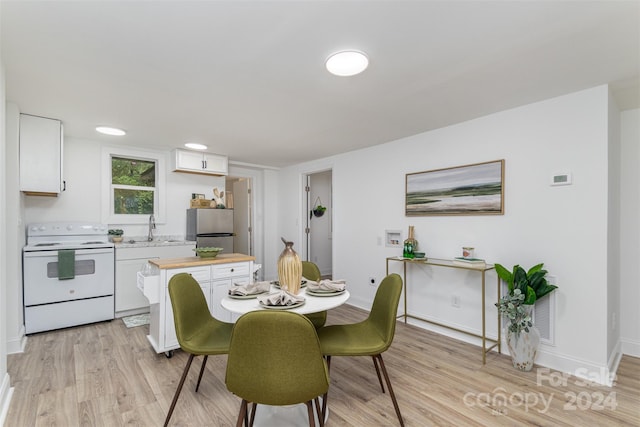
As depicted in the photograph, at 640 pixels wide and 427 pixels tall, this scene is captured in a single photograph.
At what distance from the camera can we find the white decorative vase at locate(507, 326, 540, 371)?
99.9 inches

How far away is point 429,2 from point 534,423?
252cm

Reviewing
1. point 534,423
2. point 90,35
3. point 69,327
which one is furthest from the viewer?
point 69,327

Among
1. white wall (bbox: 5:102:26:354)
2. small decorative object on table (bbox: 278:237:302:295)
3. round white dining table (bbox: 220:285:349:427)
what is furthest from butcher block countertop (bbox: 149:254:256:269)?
white wall (bbox: 5:102:26:354)

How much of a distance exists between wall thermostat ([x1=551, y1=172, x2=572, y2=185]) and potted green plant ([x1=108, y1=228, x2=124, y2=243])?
499 centimetres

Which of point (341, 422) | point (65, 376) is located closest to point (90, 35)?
point (65, 376)

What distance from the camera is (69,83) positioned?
233 centimetres

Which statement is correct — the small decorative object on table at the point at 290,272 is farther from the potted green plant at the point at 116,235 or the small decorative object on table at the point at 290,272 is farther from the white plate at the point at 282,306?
the potted green plant at the point at 116,235

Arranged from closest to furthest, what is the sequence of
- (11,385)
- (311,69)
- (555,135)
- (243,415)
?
(243,415) → (311,69) → (11,385) → (555,135)

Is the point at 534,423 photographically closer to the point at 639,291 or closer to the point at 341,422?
the point at 341,422

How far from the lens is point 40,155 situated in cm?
319

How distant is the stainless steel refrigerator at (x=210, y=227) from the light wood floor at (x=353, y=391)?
6.17ft

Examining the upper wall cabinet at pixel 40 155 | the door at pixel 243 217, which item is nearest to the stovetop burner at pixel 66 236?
the upper wall cabinet at pixel 40 155

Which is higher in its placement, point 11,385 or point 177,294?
point 177,294

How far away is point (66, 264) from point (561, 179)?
5.04 m
